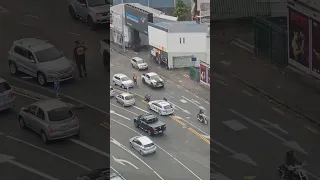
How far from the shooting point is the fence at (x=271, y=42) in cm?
517

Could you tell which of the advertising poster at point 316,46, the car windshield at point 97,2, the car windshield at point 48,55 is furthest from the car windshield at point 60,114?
the advertising poster at point 316,46

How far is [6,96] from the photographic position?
478 centimetres

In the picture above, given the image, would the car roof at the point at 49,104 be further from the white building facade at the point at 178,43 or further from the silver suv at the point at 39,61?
the white building facade at the point at 178,43

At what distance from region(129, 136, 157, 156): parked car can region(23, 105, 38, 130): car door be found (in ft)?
2.62

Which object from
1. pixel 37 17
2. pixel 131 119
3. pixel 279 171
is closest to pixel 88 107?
pixel 131 119

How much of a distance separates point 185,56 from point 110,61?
1.99 feet

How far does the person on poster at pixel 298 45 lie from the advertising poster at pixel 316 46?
A: 87mm

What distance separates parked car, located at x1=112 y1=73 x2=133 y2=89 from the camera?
511cm

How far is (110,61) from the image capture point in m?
5.07

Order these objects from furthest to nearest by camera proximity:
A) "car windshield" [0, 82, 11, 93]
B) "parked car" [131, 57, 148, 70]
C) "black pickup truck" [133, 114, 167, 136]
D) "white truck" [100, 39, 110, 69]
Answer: "parked car" [131, 57, 148, 70], "black pickup truck" [133, 114, 167, 136], "white truck" [100, 39, 110, 69], "car windshield" [0, 82, 11, 93]

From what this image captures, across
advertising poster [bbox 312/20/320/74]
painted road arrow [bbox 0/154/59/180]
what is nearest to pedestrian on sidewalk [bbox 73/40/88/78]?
painted road arrow [bbox 0/154/59/180]

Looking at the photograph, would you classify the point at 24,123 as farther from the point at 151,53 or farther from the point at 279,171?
the point at 279,171

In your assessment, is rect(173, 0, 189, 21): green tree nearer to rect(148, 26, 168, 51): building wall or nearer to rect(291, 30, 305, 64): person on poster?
rect(148, 26, 168, 51): building wall

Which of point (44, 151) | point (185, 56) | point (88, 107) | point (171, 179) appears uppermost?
point (185, 56)
